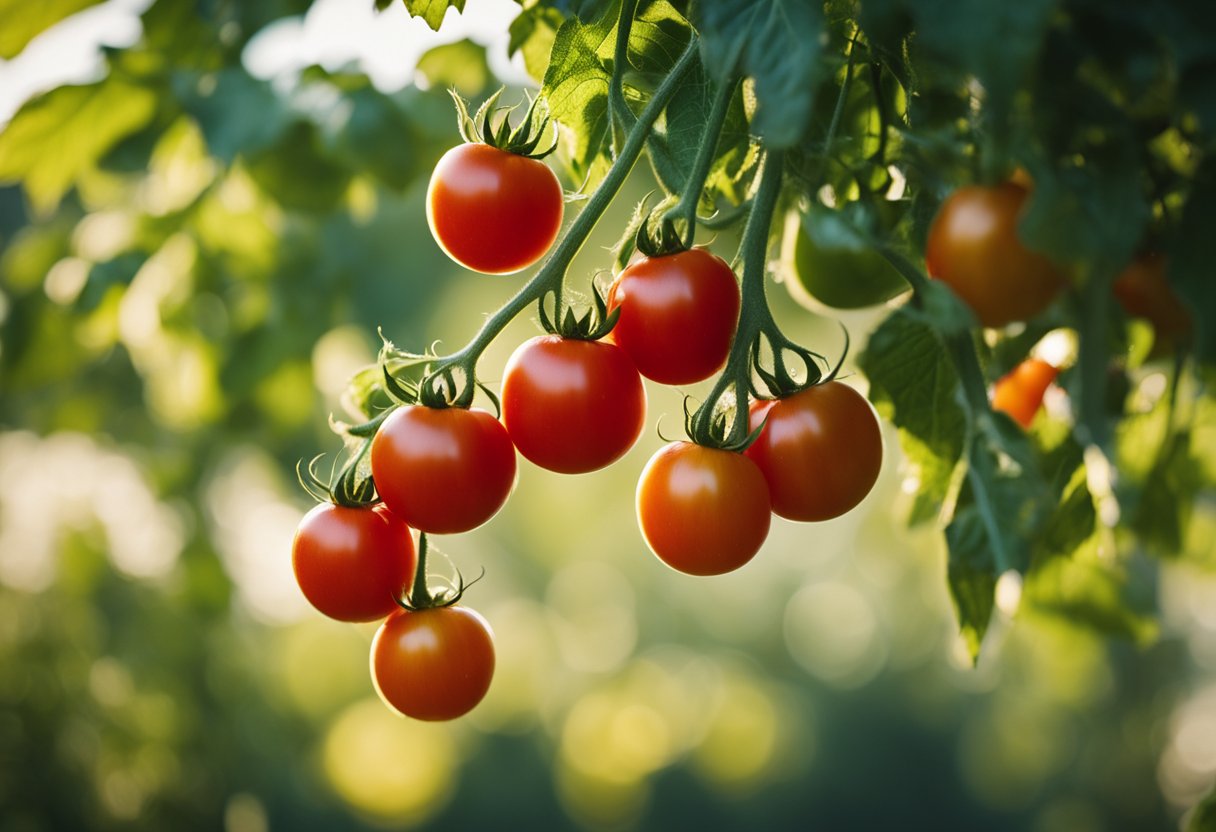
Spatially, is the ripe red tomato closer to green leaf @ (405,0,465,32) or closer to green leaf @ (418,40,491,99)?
green leaf @ (405,0,465,32)

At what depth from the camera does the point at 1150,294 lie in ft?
2.60

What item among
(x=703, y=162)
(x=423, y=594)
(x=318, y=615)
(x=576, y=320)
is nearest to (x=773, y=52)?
(x=703, y=162)

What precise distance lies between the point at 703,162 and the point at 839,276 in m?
0.22

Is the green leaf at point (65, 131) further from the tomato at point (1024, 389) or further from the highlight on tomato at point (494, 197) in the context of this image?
the tomato at point (1024, 389)

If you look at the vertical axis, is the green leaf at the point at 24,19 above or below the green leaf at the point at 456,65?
above

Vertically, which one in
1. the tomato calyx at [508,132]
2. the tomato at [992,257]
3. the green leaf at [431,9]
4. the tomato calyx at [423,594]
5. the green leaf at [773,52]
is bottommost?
the tomato calyx at [423,594]

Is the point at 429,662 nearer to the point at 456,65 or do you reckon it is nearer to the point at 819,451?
the point at 819,451

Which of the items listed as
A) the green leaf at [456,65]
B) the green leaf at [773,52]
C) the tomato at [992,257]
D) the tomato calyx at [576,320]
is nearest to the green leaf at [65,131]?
the green leaf at [456,65]

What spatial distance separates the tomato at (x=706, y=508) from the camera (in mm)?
687

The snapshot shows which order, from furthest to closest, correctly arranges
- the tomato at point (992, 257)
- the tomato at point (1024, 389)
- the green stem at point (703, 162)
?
the tomato at point (1024, 389)
the green stem at point (703, 162)
the tomato at point (992, 257)

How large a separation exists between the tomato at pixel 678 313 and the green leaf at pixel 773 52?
0.13 meters

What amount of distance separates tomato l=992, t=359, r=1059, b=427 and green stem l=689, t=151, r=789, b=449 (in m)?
0.36

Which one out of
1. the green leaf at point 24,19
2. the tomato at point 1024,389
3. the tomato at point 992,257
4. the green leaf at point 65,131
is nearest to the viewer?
the tomato at point 992,257

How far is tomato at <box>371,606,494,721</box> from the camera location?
764 millimetres
